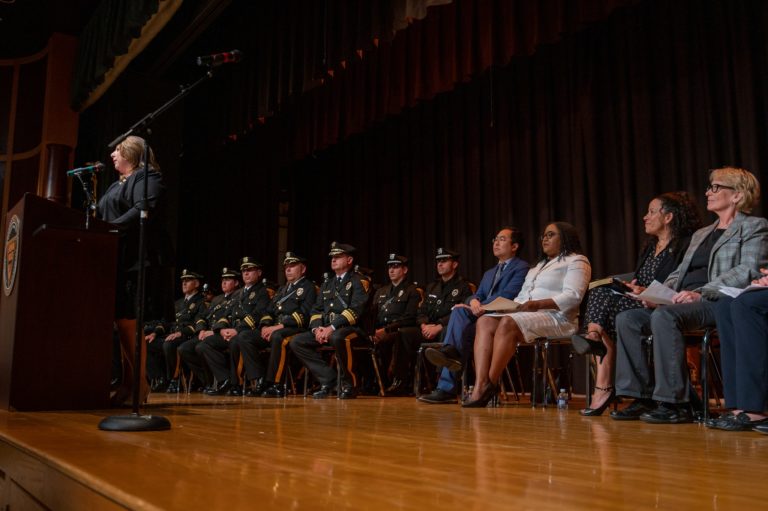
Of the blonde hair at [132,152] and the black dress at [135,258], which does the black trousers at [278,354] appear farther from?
the blonde hair at [132,152]

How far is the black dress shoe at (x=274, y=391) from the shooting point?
5.64 metres

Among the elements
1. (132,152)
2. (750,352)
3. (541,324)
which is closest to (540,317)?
(541,324)

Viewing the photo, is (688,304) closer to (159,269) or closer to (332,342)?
(159,269)

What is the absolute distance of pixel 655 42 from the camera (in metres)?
5.19

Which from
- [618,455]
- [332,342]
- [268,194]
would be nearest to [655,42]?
[332,342]

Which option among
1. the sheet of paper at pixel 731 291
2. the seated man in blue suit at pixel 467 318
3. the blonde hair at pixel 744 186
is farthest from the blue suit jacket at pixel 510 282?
the sheet of paper at pixel 731 291

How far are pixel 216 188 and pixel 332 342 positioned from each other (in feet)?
14.5

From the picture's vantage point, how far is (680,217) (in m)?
3.37

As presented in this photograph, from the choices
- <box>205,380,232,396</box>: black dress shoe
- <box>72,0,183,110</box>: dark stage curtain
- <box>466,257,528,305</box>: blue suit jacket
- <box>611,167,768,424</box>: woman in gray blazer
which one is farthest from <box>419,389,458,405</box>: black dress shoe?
<box>72,0,183,110</box>: dark stage curtain

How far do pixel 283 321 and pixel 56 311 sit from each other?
9.85 ft

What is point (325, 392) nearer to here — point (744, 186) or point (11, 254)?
point (11, 254)

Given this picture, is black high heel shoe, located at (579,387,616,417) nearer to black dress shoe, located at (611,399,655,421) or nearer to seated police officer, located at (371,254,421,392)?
black dress shoe, located at (611,399,655,421)

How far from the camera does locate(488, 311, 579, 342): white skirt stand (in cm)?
387

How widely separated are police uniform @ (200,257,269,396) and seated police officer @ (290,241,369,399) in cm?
61
